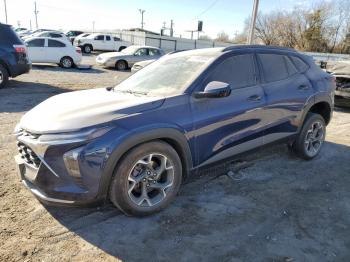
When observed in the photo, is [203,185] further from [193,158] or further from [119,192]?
[119,192]

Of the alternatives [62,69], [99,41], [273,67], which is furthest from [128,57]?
[273,67]

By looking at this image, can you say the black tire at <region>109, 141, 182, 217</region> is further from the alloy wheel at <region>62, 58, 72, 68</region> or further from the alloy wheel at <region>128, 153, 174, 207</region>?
the alloy wheel at <region>62, 58, 72, 68</region>

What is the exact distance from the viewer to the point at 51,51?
18.0 metres

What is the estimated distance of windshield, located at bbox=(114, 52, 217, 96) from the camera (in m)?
4.02

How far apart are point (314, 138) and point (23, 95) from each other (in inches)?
317

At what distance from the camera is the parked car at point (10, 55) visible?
10617mm

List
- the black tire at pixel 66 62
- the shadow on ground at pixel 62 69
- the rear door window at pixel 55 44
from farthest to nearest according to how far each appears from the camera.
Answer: the black tire at pixel 66 62
the rear door window at pixel 55 44
the shadow on ground at pixel 62 69

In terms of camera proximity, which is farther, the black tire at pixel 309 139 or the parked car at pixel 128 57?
Answer: the parked car at pixel 128 57

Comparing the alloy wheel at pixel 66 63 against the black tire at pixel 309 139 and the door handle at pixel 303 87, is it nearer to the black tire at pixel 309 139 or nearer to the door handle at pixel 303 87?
the black tire at pixel 309 139

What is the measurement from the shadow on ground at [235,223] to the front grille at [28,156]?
25.5 inches

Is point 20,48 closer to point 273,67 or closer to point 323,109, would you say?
point 273,67

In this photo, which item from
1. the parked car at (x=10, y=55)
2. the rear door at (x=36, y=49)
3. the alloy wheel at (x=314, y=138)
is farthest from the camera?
the rear door at (x=36, y=49)

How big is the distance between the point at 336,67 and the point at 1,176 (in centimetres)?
944

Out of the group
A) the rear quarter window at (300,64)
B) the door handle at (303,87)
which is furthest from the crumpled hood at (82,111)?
the rear quarter window at (300,64)
